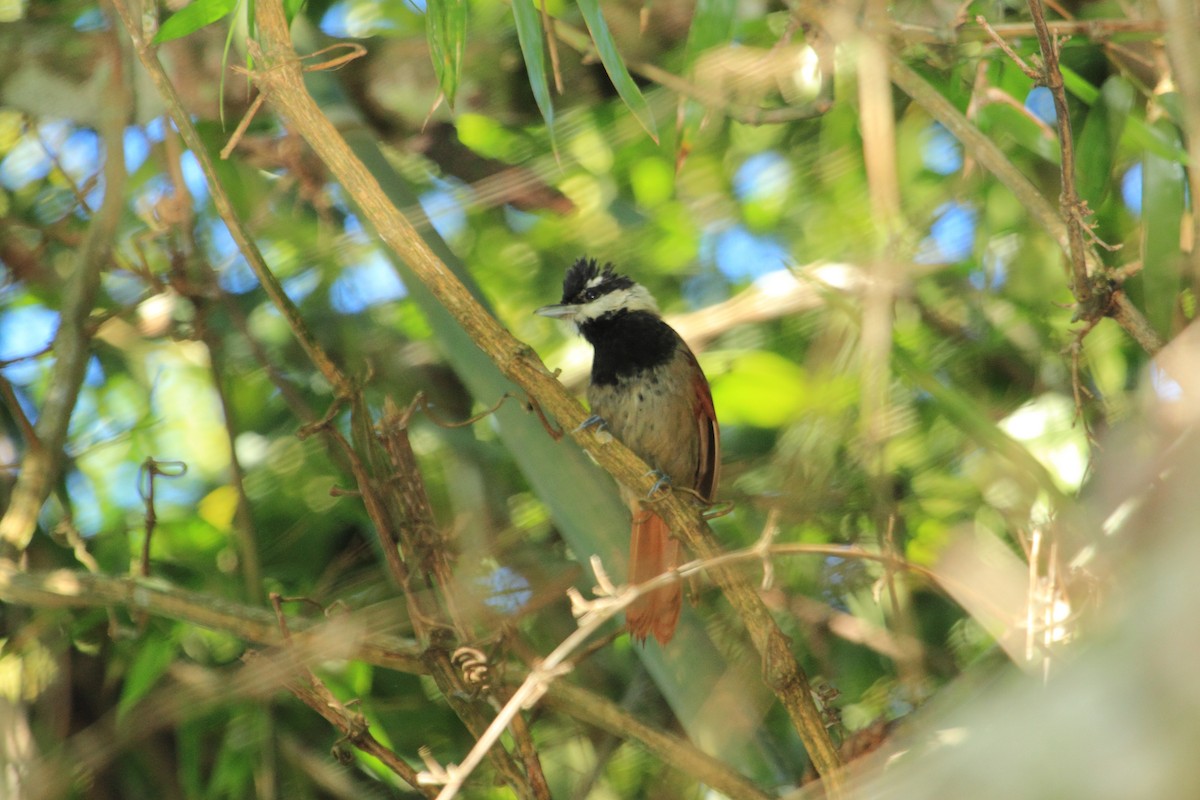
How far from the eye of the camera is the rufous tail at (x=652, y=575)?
287 cm

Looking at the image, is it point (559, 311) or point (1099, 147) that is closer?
point (1099, 147)

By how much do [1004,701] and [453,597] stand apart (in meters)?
2.12

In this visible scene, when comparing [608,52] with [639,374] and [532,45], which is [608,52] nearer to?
[532,45]

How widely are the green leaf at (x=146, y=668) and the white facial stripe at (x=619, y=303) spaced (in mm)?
1688

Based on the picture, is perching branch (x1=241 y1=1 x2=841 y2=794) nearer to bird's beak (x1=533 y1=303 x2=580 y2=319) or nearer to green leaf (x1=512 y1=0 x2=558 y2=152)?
green leaf (x1=512 y1=0 x2=558 y2=152)

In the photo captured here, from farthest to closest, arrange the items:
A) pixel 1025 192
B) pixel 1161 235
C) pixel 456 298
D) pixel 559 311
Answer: pixel 559 311, pixel 1161 235, pixel 1025 192, pixel 456 298

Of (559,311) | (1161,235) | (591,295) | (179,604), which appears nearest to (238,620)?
(179,604)

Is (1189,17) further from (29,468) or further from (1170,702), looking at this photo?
(29,468)

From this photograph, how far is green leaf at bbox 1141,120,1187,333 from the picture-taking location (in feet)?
9.14

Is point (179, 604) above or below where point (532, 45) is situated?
below

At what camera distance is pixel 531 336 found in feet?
14.6

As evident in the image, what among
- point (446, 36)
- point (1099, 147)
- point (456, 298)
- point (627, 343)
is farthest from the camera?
point (627, 343)

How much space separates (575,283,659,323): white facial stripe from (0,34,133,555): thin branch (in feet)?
4.98

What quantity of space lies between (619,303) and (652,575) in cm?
111
